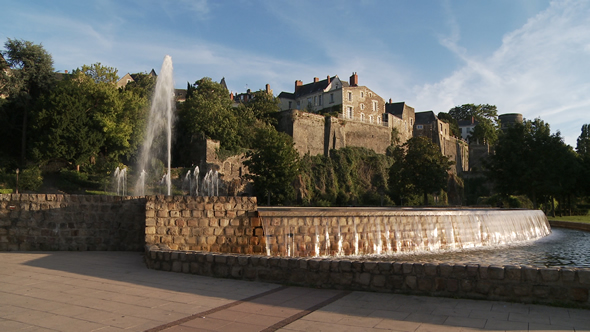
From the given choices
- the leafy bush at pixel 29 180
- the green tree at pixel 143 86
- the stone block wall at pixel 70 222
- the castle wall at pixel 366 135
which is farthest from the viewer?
the castle wall at pixel 366 135

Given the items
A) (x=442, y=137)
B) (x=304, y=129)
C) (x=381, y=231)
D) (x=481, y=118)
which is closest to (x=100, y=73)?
(x=304, y=129)

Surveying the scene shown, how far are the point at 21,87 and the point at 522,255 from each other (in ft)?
136

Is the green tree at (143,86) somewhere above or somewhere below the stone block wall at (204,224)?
above

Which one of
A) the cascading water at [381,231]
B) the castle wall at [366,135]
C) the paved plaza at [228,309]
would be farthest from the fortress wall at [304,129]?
the paved plaza at [228,309]

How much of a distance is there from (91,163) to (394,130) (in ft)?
145

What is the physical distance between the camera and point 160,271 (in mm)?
8945

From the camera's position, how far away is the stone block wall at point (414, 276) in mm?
5984

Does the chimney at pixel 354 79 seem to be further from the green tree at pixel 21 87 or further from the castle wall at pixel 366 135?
the green tree at pixel 21 87

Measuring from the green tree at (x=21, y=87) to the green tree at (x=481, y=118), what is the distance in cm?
7750

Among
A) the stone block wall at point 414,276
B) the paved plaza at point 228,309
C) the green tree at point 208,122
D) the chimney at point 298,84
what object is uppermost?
the chimney at point 298,84

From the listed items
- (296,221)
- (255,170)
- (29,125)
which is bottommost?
(296,221)

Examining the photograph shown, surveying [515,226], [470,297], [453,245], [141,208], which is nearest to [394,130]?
[515,226]

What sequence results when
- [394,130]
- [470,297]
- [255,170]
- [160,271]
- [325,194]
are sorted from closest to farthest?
[470,297] < [160,271] < [255,170] < [325,194] < [394,130]

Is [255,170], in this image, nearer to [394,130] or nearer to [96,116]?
[96,116]
